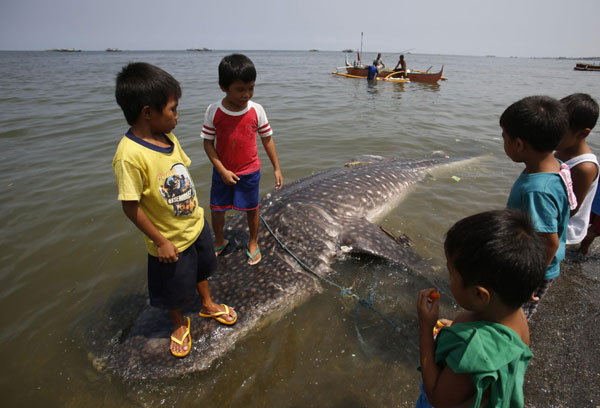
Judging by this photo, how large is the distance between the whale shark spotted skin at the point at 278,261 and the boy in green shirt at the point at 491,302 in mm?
1903

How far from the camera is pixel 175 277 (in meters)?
2.29

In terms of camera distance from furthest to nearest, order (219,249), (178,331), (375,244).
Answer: (375,244) < (219,249) < (178,331)

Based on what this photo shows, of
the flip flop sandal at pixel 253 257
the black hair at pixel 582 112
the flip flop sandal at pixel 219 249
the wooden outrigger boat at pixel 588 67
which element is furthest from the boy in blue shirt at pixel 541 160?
the wooden outrigger boat at pixel 588 67

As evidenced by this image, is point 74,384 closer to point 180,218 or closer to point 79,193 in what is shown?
point 180,218

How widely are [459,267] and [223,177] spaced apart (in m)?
2.38

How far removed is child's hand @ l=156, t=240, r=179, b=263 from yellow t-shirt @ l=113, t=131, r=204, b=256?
0.10 metres

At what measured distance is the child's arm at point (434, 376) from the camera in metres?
1.25

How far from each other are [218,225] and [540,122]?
9.83 ft

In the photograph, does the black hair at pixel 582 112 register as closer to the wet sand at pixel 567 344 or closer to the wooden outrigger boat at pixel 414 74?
the wet sand at pixel 567 344

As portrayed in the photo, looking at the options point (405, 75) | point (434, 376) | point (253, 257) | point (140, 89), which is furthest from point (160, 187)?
point (405, 75)

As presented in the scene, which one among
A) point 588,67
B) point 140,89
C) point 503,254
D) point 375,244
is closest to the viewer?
point 503,254

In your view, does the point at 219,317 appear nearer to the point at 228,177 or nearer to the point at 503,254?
the point at 228,177

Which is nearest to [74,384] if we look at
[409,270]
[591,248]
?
[409,270]

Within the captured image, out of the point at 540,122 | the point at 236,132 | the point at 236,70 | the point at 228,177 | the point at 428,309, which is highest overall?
the point at 236,70
